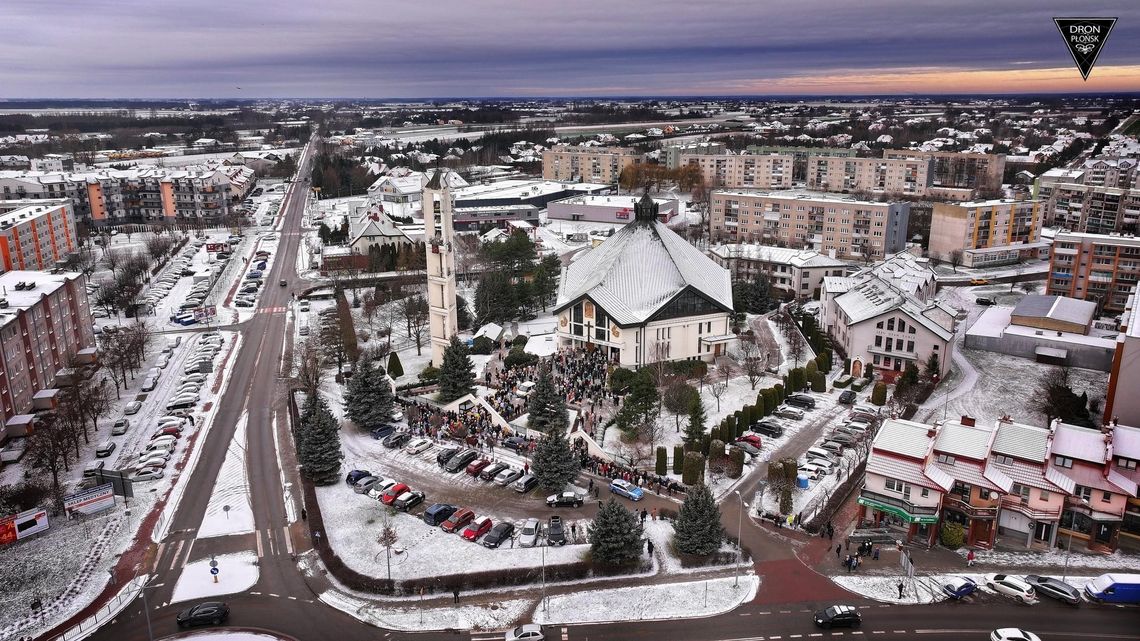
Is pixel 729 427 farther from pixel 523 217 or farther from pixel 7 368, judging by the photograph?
pixel 523 217

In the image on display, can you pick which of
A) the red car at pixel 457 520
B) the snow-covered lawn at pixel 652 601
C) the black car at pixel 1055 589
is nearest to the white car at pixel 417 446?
the red car at pixel 457 520

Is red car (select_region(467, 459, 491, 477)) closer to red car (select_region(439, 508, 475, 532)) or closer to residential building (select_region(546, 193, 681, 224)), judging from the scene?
red car (select_region(439, 508, 475, 532))

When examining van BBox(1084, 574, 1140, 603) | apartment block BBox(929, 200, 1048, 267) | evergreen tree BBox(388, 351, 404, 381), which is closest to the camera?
van BBox(1084, 574, 1140, 603)

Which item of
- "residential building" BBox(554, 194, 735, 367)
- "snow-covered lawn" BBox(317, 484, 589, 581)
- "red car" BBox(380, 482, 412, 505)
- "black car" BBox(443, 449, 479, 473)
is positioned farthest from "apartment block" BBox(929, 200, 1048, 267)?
"red car" BBox(380, 482, 412, 505)

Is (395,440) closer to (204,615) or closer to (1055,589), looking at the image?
(204,615)

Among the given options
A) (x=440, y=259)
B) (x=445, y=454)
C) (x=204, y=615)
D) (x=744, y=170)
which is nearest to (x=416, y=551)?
(x=204, y=615)
